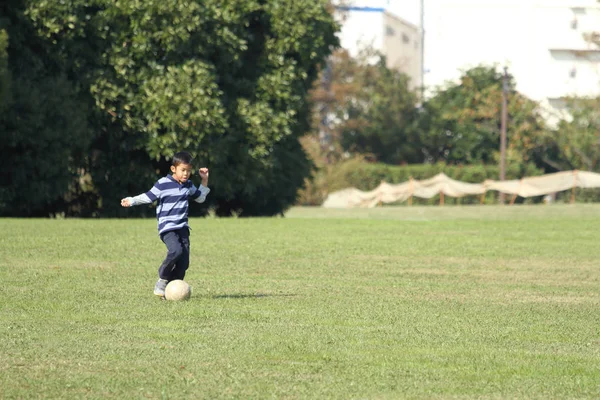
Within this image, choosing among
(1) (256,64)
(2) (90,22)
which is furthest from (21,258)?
(1) (256,64)

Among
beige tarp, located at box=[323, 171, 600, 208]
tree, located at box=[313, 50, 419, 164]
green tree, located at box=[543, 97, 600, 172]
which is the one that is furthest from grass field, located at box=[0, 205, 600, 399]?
tree, located at box=[313, 50, 419, 164]

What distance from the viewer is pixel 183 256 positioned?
46.5ft

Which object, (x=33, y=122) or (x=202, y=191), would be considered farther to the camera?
(x=33, y=122)

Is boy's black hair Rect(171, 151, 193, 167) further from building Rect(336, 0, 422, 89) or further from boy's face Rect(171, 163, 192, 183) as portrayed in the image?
building Rect(336, 0, 422, 89)

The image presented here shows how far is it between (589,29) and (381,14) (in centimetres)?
2083

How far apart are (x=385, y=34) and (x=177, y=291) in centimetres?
10641

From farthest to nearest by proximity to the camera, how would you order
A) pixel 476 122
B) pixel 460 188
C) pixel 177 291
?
1. pixel 476 122
2. pixel 460 188
3. pixel 177 291

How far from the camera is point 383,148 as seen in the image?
3465 inches

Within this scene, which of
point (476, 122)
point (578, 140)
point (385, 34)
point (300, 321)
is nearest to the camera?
point (300, 321)

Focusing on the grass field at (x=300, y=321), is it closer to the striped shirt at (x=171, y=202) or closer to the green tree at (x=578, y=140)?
the striped shirt at (x=171, y=202)

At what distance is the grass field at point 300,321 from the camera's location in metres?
8.77

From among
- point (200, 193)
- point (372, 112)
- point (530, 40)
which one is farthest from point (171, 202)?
point (530, 40)

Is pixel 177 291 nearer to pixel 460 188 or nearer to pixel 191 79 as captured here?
pixel 191 79

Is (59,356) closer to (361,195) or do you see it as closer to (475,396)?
(475,396)
